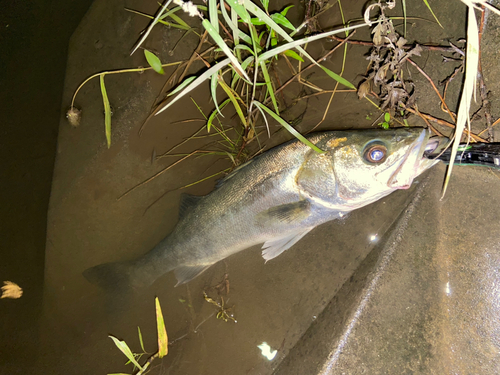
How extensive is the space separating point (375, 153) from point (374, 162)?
0.24 ft

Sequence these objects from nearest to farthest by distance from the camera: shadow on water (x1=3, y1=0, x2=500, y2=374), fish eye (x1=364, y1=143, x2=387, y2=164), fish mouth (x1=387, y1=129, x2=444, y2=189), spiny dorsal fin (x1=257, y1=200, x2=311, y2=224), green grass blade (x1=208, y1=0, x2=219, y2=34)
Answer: green grass blade (x1=208, y1=0, x2=219, y2=34) → fish mouth (x1=387, y1=129, x2=444, y2=189) → fish eye (x1=364, y1=143, x2=387, y2=164) → spiny dorsal fin (x1=257, y1=200, x2=311, y2=224) → shadow on water (x1=3, y1=0, x2=500, y2=374)

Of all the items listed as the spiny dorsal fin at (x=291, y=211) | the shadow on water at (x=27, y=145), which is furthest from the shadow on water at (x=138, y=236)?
the spiny dorsal fin at (x=291, y=211)

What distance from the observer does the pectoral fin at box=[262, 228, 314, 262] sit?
263cm

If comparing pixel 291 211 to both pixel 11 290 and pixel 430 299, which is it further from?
pixel 11 290

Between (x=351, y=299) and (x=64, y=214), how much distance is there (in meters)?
3.39

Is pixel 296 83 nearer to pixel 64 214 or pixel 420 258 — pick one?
pixel 420 258

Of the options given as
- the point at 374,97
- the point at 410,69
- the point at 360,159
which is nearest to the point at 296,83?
the point at 374,97

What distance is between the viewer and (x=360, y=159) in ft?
7.27

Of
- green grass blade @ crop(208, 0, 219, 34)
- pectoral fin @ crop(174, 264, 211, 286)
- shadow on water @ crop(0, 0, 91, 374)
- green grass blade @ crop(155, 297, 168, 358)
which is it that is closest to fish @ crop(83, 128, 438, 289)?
pectoral fin @ crop(174, 264, 211, 286)

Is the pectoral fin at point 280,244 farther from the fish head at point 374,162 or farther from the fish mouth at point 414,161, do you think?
the fish mouth at point 414,161

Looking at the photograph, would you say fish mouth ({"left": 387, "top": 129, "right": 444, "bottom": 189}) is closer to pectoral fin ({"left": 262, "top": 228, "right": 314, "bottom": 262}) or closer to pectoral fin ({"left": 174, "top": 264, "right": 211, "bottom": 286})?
pectoral fin ({"left": 262, "top": 228, "right": 314, "bottom": 262})

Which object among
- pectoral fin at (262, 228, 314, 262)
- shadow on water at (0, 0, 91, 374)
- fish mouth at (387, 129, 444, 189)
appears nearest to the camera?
fish mouth at (387, 129, 444, 189)

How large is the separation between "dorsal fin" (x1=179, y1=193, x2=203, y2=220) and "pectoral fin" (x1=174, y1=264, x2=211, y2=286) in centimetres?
57

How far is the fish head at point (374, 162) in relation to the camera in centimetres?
206
